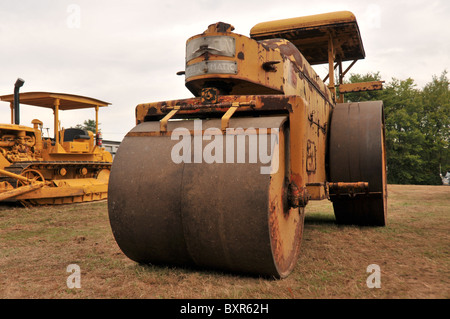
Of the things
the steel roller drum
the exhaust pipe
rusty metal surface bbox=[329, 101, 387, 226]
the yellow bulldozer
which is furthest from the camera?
the exhaust pipe

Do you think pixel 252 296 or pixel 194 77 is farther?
pixel 194 77

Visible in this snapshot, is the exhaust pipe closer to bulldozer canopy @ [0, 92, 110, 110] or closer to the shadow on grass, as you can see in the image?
bulldozer canopy @ [0, 92, 110, 110]

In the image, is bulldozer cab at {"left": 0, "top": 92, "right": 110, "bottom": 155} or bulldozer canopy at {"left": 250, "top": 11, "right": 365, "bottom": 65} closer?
bulldozer canopy at {"left": 250, "top": 11, "right": 365, "bottom": 65}

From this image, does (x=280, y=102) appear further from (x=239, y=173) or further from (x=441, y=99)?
(x=441, y=99)

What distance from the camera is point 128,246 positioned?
110 inches

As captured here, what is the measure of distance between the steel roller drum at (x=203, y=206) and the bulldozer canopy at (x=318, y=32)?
2.94m

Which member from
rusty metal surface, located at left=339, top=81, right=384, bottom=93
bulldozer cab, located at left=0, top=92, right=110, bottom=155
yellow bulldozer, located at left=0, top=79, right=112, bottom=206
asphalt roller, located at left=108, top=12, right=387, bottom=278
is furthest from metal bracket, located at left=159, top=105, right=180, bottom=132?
bulldozer cab, located at left=0, top=92, right=110, bottom=155

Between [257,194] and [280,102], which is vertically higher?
[280,102]

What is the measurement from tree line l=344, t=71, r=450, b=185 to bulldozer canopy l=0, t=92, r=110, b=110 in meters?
24.3

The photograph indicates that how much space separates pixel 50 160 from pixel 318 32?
683 cm

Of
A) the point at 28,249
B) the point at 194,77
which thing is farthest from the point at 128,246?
the point at 28,249

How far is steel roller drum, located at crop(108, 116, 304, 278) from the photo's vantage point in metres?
2.44

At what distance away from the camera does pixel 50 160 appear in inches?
356

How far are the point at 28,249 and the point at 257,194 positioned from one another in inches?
108
